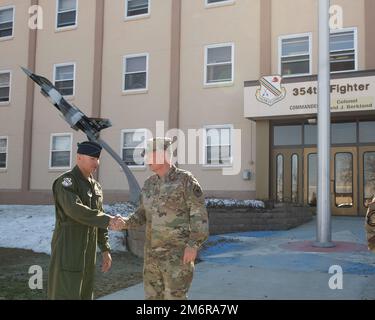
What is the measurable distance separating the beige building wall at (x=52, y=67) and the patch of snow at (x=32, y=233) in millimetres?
8028

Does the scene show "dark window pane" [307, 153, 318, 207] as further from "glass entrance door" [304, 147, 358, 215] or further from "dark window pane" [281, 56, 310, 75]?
"dark window pane" [281, 56, 310, 75]

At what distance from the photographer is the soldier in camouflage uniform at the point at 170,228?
4152 millimetres

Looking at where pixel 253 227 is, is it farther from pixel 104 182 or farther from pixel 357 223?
pixel 104 182

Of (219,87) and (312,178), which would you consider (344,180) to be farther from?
(219,87)

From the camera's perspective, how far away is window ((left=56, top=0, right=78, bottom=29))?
850 inches

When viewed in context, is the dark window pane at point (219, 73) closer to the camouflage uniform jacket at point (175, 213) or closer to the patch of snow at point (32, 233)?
the patch of snow at point (32, 233)

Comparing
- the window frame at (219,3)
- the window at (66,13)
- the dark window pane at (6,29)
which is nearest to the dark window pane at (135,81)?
the window frame at (219,3)

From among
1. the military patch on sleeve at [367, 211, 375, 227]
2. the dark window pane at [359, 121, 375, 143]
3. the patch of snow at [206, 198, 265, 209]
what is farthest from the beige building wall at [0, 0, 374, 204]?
the military patch on sleeve at [367, 211, 375, 227]

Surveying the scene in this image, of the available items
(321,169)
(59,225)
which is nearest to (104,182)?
(321,169)

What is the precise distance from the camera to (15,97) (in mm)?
22438

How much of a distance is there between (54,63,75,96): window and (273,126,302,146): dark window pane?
899cm

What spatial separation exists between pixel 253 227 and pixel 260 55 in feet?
22.5

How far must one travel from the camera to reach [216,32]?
18484 millimetres

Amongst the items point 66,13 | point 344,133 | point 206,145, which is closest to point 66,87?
point 66,13
